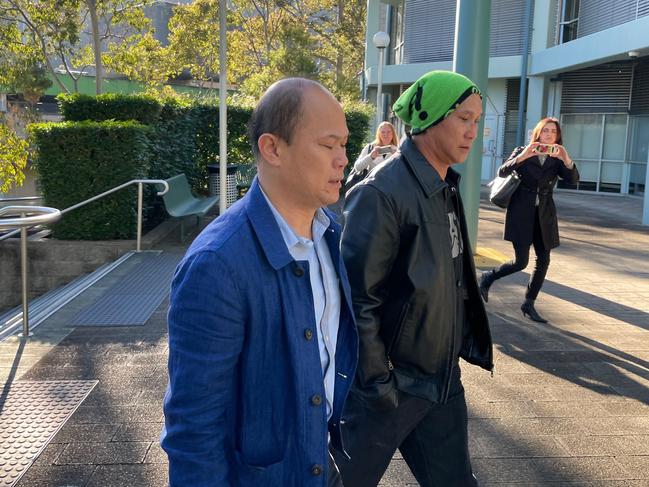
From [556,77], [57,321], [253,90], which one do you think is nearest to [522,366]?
[57,321]

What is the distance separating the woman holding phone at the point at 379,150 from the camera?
7916 millimetres

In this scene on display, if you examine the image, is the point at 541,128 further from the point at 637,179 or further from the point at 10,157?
the point at 637,179

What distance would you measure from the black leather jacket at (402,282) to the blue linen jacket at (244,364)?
2.21 feet

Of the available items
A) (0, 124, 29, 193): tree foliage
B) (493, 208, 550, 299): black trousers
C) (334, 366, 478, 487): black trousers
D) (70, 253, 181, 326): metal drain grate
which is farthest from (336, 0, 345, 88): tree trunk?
(334, 366, 478, 487): black trousers

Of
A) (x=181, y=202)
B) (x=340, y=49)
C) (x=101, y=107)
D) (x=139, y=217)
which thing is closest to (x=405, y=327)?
(x=139, y=217)

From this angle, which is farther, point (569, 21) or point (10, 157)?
point (569, 21)

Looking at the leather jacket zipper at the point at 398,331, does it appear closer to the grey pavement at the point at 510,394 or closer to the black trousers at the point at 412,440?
the black trousers at the point at 412,440

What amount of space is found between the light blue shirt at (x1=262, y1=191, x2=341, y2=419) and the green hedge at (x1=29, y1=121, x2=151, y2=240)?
8.15 metres

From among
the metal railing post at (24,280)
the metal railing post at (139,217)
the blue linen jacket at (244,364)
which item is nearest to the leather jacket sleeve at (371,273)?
the blue linen jacket at (244,364)

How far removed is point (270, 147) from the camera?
165cm

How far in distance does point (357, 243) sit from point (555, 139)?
13.4 ft

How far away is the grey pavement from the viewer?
3.44 meters

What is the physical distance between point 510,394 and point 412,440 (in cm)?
218

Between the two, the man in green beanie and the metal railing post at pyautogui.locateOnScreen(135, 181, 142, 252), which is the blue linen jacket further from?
the metal railing post at pyautogui.locateOnScreen(135, 181, 142, 252)
